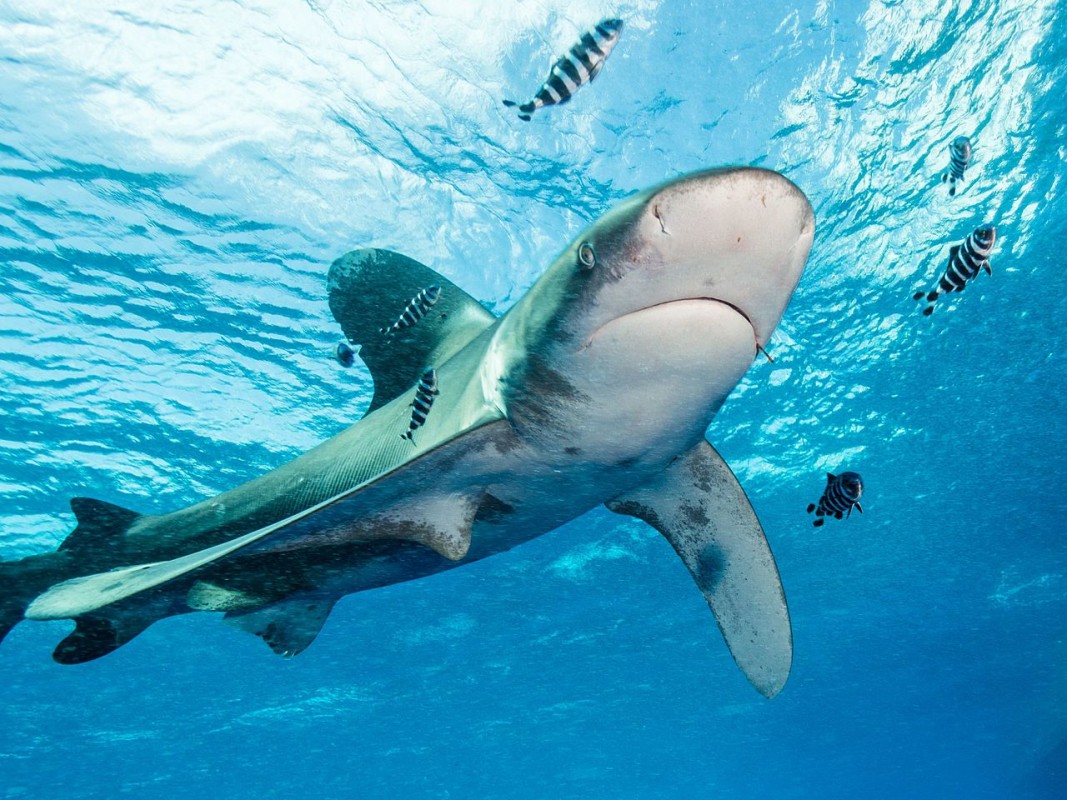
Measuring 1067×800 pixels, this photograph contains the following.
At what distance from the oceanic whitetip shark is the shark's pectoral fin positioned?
0.02 metres

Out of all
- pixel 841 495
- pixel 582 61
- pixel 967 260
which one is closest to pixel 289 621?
pixel 841 495

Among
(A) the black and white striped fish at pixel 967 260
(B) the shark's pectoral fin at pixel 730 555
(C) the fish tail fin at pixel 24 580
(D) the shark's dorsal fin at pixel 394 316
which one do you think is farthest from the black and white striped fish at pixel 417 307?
(A) the black and white striped fish at pixel 967 260

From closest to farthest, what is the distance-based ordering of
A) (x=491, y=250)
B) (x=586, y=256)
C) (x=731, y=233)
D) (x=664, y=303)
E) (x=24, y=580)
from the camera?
(x=731, y=233) → (x=586, y=256) → (x=664, y=303) → (x=24, y=580) → (x=491, y=250)

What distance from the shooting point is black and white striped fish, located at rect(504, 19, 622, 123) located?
379cm

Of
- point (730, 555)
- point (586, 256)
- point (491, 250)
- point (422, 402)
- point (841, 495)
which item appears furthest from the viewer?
point (491, 250)

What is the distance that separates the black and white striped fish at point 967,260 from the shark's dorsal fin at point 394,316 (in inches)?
146

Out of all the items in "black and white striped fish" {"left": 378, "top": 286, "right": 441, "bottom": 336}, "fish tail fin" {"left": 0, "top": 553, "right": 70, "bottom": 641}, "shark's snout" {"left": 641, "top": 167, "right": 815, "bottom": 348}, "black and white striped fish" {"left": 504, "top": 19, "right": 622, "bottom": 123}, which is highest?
"black and white striped fish" {"left": 378, "top": 286, "right": 441, "bottom": 336}

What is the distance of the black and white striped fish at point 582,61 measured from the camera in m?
3.79

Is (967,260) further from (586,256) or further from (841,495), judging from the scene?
(586,256)

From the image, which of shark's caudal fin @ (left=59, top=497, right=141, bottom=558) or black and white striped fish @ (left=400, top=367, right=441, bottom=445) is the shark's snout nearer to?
black and white striped fish @ (left=400, top=367, right=441, bottom=445)

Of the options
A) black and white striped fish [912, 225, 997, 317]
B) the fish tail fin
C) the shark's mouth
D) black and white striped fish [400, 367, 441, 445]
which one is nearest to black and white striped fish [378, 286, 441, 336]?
black and white striped fish [400, 367, 441, 445]

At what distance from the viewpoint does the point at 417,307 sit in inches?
218

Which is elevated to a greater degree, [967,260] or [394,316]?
[394,316]

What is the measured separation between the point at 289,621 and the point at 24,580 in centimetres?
195
